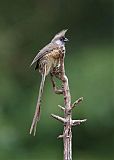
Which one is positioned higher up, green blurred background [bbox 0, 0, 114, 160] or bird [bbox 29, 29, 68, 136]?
green blurred background [bbox 0, 0, 114, 160]

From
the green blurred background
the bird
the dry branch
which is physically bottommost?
the dry branch

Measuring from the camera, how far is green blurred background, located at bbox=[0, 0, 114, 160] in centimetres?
454

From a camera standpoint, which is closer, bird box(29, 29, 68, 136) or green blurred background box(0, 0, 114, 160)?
bird box(29, 29, 68, 136)

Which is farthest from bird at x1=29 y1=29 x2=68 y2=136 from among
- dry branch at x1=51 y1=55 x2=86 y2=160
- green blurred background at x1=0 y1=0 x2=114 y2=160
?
green blurred background at x1=0 y1=0 x2=114 y2=160

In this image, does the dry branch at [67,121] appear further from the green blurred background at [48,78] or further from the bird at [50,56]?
the green blurred background at [48,78]

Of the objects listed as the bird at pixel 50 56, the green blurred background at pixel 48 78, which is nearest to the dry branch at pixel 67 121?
the bird at pixel 50 56

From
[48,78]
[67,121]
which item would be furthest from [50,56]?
[48,78]

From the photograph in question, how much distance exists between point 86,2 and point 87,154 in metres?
1.46

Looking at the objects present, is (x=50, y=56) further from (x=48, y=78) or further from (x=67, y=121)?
(x=48, y=78)

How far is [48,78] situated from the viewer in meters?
4.03

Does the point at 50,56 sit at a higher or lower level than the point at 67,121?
higher

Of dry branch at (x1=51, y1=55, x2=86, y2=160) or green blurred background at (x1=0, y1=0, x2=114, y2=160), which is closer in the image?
dry branch at (x1=51, y1=55, x2=86, y2=160)

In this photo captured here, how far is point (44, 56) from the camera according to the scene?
1752 millimetres

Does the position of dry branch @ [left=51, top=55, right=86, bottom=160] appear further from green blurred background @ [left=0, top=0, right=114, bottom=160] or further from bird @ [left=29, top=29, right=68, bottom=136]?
green blurred background @ [left=0, top=0, right=114, bottom=160]
